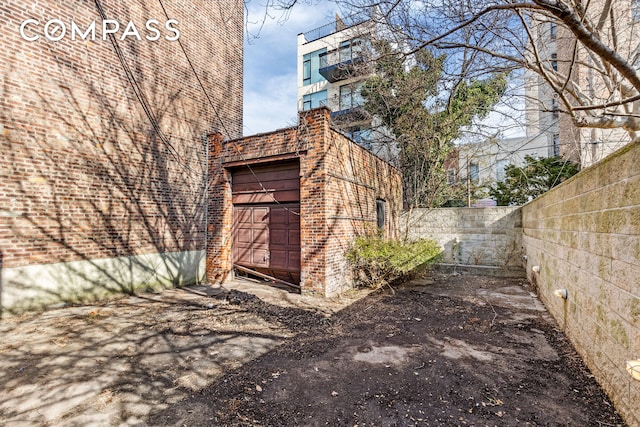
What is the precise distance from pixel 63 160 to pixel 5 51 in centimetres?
176

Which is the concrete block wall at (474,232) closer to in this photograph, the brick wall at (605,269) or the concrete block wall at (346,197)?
the concrete block wall at (346,197)

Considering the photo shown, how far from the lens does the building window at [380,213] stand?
30.9ft

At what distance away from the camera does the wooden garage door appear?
22.7 ft

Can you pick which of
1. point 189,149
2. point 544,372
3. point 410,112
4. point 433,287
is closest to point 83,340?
point 189,149

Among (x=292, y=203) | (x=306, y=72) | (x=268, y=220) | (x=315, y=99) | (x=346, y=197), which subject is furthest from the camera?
(x=306, y=72)

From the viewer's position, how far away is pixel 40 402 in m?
2.64

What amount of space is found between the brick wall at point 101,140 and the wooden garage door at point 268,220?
1156 mm

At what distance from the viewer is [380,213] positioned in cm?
965

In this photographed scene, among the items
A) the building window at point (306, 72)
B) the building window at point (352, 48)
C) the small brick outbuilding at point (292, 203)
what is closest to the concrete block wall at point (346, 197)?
the small brick outbuilding at point (292, 203)

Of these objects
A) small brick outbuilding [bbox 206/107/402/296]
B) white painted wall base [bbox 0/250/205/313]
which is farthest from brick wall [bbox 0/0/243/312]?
small brick outbuilding [bbox 206/107/402/296]

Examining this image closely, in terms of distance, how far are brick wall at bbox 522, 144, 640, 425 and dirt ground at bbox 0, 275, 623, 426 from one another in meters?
0.27

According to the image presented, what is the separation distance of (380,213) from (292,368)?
273 inches

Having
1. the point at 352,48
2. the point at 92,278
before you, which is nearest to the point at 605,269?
the point at 92,278

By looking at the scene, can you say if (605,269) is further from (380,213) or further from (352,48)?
(352,48)
